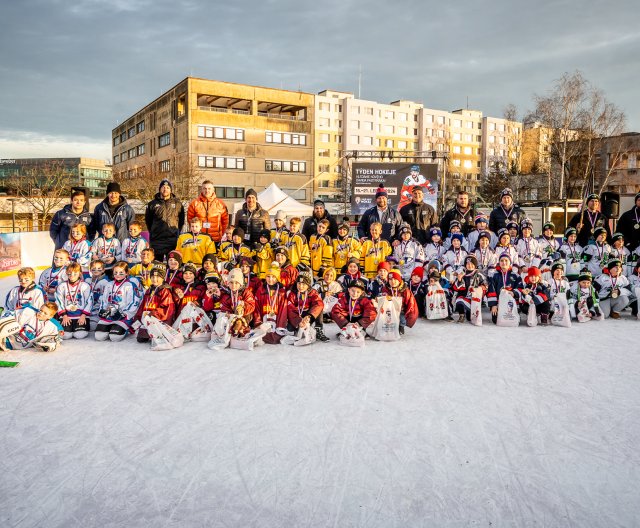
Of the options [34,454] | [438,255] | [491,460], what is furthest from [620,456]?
[438,255]

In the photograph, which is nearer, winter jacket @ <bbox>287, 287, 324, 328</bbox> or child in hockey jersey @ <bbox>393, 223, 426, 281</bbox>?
winter jacket @ <bbox>287, 287, 324, 328</bbox>

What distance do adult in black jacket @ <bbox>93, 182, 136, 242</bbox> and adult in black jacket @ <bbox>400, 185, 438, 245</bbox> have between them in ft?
14.1

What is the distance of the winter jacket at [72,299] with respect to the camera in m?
5.37

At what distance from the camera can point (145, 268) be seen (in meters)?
5.89

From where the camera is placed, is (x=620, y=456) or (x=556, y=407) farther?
(x=556, y=407)

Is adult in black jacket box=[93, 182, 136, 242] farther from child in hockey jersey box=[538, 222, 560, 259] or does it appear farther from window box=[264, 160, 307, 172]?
window box=[264, 160, 307, 172]

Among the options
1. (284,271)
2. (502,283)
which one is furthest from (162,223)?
(502,283)

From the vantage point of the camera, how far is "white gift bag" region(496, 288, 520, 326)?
20.2ft

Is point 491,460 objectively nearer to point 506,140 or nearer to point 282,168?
point 282,168

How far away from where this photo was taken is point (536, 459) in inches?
105

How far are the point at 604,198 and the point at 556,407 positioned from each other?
6105mm

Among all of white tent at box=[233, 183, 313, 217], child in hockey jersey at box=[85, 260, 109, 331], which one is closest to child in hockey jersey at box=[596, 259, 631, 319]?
child in hockey jersey at box=[85, 260, 109, 331]

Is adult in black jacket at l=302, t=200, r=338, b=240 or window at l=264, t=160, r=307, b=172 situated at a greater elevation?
window at l=264, t=160, r=307, b=172

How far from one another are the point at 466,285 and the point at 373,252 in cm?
138
